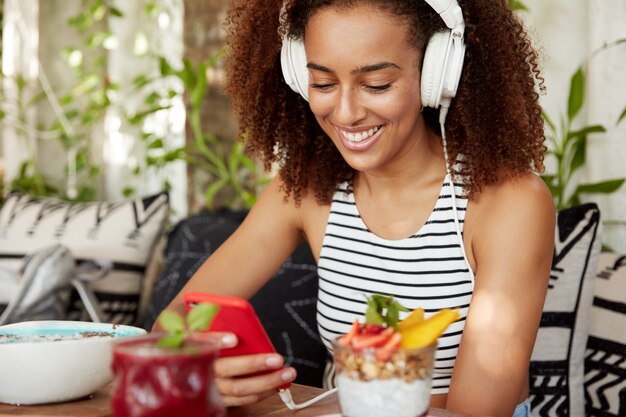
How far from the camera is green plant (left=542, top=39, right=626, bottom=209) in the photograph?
2125 mm

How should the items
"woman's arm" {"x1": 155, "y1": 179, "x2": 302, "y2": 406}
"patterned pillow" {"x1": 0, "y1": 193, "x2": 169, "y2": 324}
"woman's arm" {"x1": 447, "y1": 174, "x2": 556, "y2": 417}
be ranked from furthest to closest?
"patterned pillow" {"x1": 0, "y1": 193, "x2": 169, "y2": 324}
"woman's arm" {"x1": 155, "y1": 179, "x2": 302, "y2": 406}
"woman's arm" {"x1": 447, "y1": 174, "x2": 556, "y2": 417}

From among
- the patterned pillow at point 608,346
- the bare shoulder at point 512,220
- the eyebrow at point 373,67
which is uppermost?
the eyebrow at point 373,67

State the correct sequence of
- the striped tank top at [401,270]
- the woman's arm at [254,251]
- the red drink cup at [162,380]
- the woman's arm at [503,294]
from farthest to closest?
the woman's arm at [254,251] < the striped tank top at [401,270] < the woman's arm at [503,294] < the red drink cup at [162,380]

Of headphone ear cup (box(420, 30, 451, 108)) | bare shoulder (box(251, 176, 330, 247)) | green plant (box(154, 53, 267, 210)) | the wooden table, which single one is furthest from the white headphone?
green plant (box(154, 53, 267, 210))

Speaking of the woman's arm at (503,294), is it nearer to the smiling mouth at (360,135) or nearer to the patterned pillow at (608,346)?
the smiling mouth at (360,135)

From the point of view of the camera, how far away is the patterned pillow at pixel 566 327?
178 cm

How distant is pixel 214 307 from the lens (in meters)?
0.84

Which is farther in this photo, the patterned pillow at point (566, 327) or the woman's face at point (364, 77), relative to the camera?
the patterned pillow at point (566, 327)

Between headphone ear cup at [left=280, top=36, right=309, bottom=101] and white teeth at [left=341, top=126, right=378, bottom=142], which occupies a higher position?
headphone ear cup at [left=280, top=36, right=309, bottom=101]

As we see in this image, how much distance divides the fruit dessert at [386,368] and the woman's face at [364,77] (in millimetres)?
612

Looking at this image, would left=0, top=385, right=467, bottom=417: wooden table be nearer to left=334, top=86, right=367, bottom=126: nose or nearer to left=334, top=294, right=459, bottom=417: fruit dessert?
left=334, top=294, right=459, bottom=417: fruit dessert

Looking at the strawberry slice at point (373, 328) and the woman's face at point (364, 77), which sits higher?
the woman's face at point (364, 77)

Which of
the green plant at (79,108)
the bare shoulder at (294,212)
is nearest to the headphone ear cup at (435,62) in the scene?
the bare shoulder at (294,212)

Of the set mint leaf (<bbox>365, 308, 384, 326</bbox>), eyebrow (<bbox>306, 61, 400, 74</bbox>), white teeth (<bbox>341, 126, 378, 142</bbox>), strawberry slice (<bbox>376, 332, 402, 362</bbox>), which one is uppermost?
eyebrow (<bbox>306, 61, 400, 74</bbox>)
